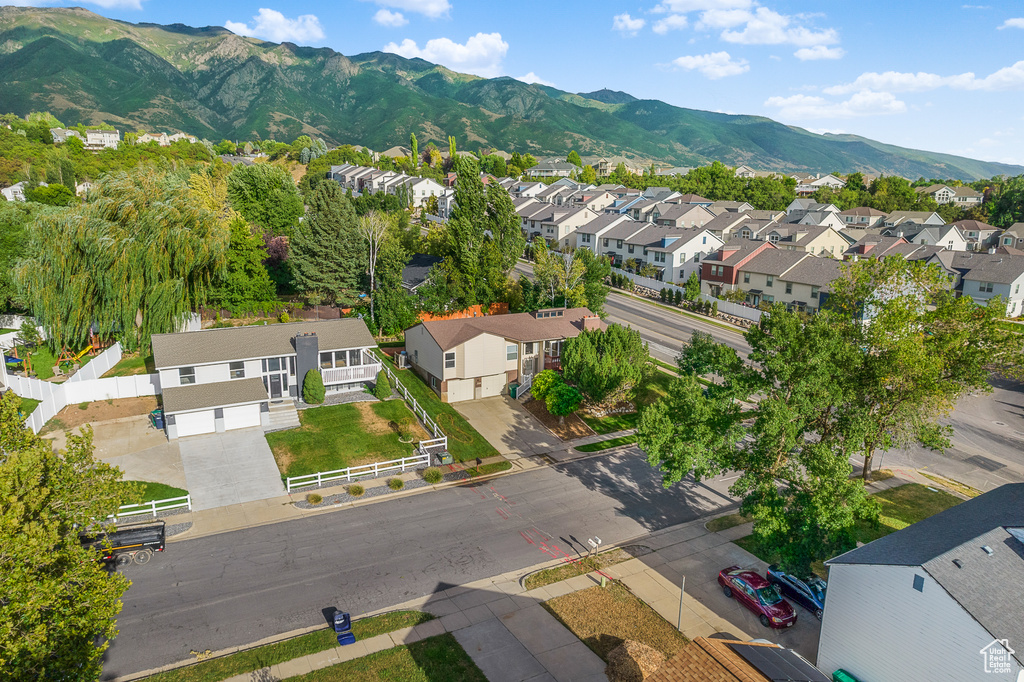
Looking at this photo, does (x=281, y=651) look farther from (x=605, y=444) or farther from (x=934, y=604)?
(x=605, y=444)

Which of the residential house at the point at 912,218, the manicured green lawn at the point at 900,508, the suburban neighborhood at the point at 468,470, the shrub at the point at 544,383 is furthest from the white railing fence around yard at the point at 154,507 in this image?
the residential house at the point at 912,218

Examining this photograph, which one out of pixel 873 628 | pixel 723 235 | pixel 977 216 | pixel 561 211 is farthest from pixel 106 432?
pixel 977 216

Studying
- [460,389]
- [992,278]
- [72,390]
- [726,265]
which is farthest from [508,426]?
[992,278]

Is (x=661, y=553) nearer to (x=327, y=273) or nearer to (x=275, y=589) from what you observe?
(x=275, y=589)

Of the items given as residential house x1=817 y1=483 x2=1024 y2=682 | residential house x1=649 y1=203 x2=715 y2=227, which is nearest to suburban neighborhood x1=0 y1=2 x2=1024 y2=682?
residential house x1=817 y1=483 x2=1024 y2=682

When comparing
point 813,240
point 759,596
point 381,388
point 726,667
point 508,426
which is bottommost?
point 508,426

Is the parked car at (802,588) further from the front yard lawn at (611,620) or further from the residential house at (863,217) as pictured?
the residential house at (863,217)

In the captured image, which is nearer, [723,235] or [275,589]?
[275,589]
